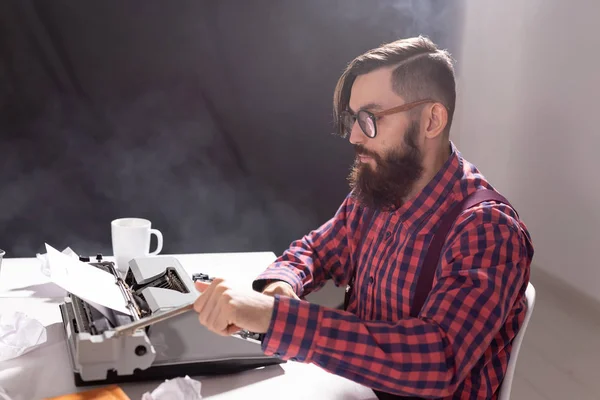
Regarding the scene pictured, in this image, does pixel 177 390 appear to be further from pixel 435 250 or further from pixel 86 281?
pixel 435 250

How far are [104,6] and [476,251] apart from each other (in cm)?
201

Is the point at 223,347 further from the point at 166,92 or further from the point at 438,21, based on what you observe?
the point at 438,21

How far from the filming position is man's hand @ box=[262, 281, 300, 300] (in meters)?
1.40

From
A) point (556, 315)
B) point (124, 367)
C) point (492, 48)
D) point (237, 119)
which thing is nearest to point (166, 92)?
point (237, 119)

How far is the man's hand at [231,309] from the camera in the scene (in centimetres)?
105

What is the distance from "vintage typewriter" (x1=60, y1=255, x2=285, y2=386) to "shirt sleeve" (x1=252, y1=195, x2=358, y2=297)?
38 centimetres

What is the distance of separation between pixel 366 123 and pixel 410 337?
51 centimetres

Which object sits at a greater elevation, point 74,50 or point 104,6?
point 104,6

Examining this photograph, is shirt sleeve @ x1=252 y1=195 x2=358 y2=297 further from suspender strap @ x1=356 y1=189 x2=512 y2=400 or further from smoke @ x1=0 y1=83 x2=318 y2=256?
smoke @ x1=0 y1=83 x2=318 y2=256

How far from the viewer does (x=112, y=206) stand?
2.80m

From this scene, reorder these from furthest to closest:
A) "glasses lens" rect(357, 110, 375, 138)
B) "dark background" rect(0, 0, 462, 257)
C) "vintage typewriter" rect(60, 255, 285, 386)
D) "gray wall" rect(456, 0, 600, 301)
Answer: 1. "gray wall" rect(456, 0, 600, 301)
2. "dark background" rect(0, 0, 462, 257)
3. "glasses lens" rect(357, 110, 375, 138)
4. "vintage typewriter" rect(60, 255, 285, 386)

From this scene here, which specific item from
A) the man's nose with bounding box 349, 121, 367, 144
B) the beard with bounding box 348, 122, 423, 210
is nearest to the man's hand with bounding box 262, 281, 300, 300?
the beard with bounding box 348, 122, 423, 210

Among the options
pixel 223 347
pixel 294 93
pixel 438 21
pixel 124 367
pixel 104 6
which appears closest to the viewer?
pixel 124 367

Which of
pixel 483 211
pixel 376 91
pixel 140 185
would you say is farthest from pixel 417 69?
pixel 140 185
